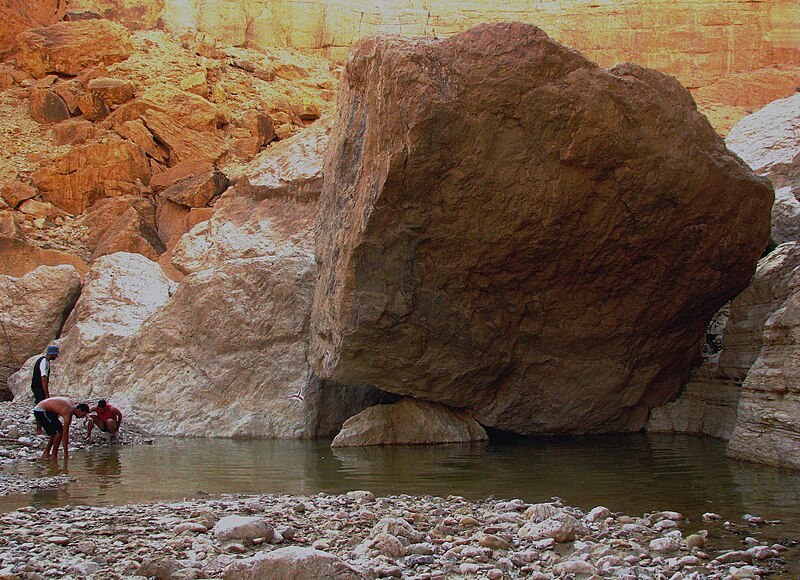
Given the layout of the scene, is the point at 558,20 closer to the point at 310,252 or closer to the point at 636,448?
the point at 310,252

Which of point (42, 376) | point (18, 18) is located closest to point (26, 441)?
point (42, 376)

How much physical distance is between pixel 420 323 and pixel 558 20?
122 feet

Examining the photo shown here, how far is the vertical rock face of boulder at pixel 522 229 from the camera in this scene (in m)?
7.71

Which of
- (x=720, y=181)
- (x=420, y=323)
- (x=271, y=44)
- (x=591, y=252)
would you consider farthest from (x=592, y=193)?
(x=271, y=44)

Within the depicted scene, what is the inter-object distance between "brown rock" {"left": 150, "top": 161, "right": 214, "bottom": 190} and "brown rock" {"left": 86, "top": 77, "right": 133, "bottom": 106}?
4.20 m

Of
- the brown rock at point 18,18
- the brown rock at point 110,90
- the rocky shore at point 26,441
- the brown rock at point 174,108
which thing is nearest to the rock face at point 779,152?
the rocky shore at point 26,441

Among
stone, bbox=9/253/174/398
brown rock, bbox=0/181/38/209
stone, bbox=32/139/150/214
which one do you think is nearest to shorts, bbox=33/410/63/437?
stone, bbox=9/253/174/398

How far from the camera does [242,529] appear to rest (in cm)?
406

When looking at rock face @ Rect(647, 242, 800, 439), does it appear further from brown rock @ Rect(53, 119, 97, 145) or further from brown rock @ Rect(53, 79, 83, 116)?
brown rock @ Rect(53, 79, 83, 116)

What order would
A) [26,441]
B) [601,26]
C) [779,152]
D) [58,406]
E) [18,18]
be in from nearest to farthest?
[58,406]
[26,441]
[779,152]
[18,18]
[601,26]

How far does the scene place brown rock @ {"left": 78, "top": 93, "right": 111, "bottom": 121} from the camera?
93.1 ft

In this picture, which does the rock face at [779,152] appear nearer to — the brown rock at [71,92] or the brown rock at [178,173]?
the brown rock at [178,173]

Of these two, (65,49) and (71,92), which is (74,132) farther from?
(65,49)

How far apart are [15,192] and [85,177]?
2183 millimetres
